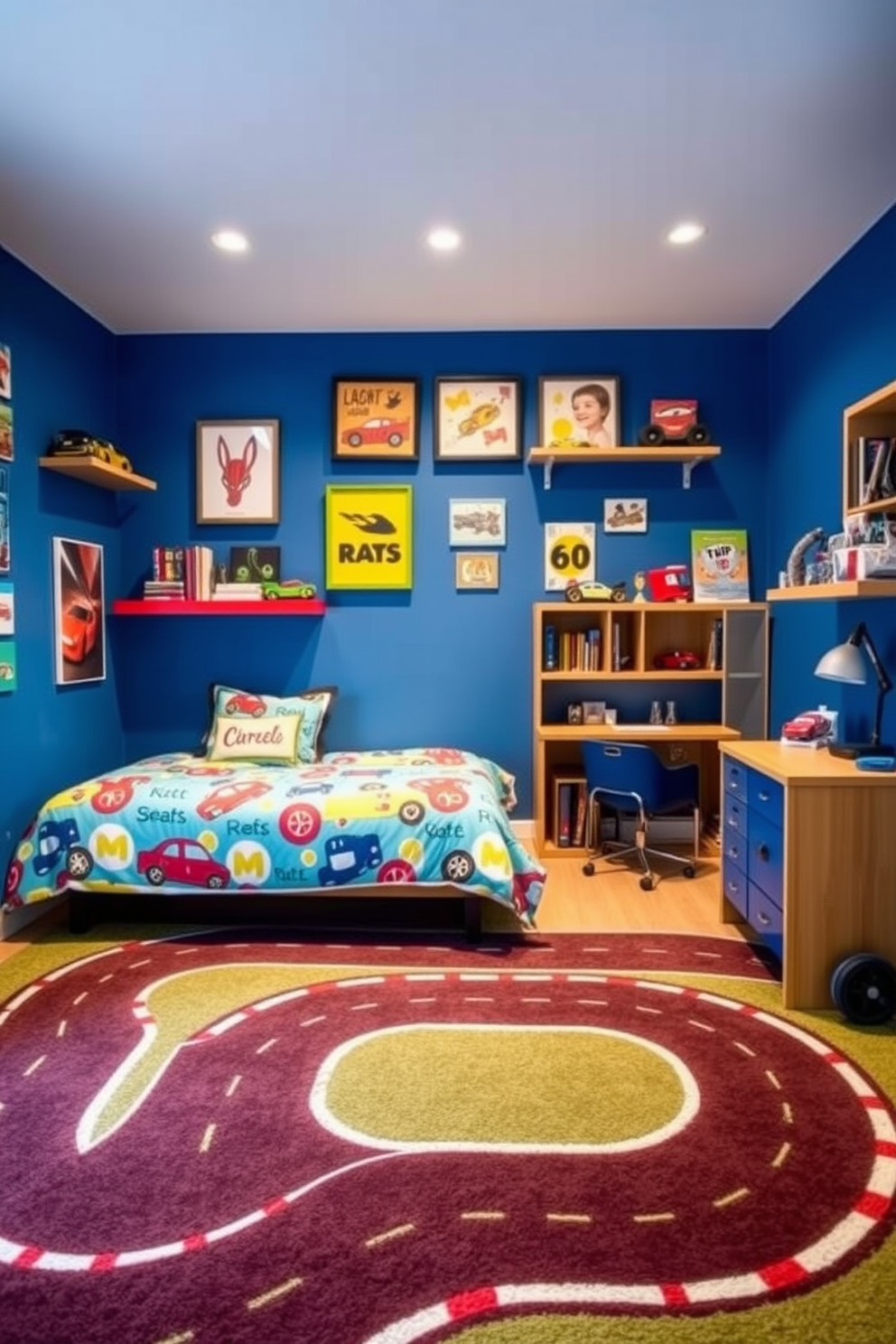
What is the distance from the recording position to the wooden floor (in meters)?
3.18

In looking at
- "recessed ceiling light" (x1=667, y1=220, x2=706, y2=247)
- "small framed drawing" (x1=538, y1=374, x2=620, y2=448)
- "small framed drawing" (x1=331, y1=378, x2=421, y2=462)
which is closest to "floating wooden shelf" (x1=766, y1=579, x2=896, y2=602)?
"recessed ceiling light" (x1=667, y1=220, x2=706, y2=247)

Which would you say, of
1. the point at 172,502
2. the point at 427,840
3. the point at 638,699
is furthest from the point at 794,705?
the point at 172,502

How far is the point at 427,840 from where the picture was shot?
3.04m

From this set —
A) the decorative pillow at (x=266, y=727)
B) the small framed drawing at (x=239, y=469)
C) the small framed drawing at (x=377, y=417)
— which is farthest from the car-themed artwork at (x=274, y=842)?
the small framed drawing at (x=377, y=417)

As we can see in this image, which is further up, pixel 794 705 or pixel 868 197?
Result: pixel 868 197

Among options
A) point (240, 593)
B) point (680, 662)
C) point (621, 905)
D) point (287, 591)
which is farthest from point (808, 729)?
point (240, 593)

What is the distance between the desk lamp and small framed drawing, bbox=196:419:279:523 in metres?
2.94

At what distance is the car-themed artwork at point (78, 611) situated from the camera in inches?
145

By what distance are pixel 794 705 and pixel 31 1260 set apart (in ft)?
11.9

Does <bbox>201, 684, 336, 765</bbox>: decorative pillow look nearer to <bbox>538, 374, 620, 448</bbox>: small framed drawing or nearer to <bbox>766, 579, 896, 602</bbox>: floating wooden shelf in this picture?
<bbox>538, 374, 620, 448</bbox>: small framed drawing

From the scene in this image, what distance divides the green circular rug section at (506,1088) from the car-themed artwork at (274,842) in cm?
75

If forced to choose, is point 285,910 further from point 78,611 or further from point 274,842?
point 78,611

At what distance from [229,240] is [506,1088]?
3286 millimetres

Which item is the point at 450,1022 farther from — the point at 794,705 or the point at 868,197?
the point at 868,197
